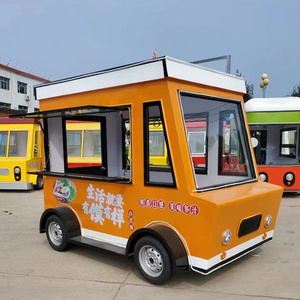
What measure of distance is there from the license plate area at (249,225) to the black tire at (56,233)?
93.4 inches

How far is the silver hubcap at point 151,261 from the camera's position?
3.49 metres

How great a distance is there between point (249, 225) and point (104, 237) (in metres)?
1.84

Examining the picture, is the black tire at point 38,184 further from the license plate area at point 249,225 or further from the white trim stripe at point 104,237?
the license plate area at point 249,225

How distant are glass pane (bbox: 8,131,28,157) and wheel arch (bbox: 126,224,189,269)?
766 cm

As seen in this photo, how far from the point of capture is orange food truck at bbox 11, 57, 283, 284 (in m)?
3.34

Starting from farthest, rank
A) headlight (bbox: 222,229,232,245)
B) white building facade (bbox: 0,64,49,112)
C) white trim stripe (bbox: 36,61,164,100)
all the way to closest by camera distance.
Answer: white building facade (bbox: 0,64,49,112)
white trim stripe (bbox: 36,61,164,100)
headlight (bbox: 222,229,232,245)

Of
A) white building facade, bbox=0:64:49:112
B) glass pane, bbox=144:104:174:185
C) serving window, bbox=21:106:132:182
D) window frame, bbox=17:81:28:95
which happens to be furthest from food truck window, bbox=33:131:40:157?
window frame, bbox=17:81:28:95

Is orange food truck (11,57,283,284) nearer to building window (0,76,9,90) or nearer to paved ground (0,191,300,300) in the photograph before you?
paved ground (0,191,300,300)

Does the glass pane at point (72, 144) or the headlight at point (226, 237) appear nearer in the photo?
the headlight at point (226, 237)

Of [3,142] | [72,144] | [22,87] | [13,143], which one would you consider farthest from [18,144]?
[22,87]

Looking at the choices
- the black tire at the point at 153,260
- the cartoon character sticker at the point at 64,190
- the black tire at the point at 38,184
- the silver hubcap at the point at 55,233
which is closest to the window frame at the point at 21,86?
the black tire at the point at 38,184

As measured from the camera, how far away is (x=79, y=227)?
4559 millimetres

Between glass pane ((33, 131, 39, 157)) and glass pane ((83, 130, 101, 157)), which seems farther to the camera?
glass pane ((33, 131, 39, 157))

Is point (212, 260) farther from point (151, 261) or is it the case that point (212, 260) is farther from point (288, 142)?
point (288, 142)
